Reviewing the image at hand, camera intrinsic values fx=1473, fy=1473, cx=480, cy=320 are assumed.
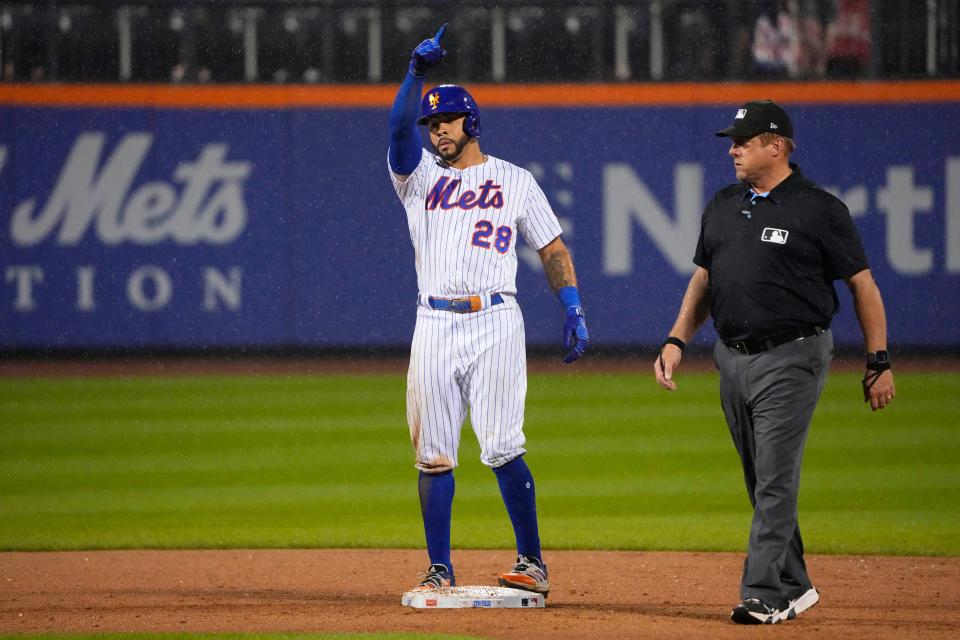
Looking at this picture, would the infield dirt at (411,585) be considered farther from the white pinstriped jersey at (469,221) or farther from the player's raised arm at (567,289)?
the white pinstriped jersey at (469,221)

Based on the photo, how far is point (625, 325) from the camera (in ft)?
51.7

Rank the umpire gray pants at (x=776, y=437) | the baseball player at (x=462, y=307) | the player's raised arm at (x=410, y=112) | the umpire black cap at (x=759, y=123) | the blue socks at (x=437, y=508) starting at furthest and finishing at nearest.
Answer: the blue socks at (x=437, y=508) → the baseball player at (x=462, y=307) → the player's raised arm at (x=410, y=112) → the umpire black cap at (x=759, y=123) → the umpire gray pants at (x=776, y=437)

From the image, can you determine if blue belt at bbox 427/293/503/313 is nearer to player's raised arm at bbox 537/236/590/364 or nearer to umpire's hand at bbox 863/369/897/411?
player's raised arm at bbox 537/236/590/364

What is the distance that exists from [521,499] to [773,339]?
1.03 m

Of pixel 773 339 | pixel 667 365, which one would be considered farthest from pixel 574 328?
pixel 773 339

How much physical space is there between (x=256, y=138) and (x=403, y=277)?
2180 mm

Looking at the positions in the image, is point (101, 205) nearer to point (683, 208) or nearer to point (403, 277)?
point (403, 277)

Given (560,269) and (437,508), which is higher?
(560,269)

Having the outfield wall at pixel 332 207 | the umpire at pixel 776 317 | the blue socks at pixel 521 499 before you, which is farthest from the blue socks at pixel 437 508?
the outfield wall at pixel 332 207

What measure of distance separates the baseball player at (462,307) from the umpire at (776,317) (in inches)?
22.7

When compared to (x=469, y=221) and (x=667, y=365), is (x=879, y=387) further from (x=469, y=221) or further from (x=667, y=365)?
(x=469, y=221)

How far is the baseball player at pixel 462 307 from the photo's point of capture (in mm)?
4961

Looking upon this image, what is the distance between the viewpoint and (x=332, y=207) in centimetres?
1591

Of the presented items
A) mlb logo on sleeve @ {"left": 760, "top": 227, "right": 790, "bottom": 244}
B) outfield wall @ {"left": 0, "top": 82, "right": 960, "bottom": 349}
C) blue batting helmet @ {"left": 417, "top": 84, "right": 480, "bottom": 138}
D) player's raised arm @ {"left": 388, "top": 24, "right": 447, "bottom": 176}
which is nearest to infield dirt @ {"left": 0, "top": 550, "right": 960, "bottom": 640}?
mlb logo on sleeve @ {"left": 760, "top": 227, "right": 790, "bottom": 244}
